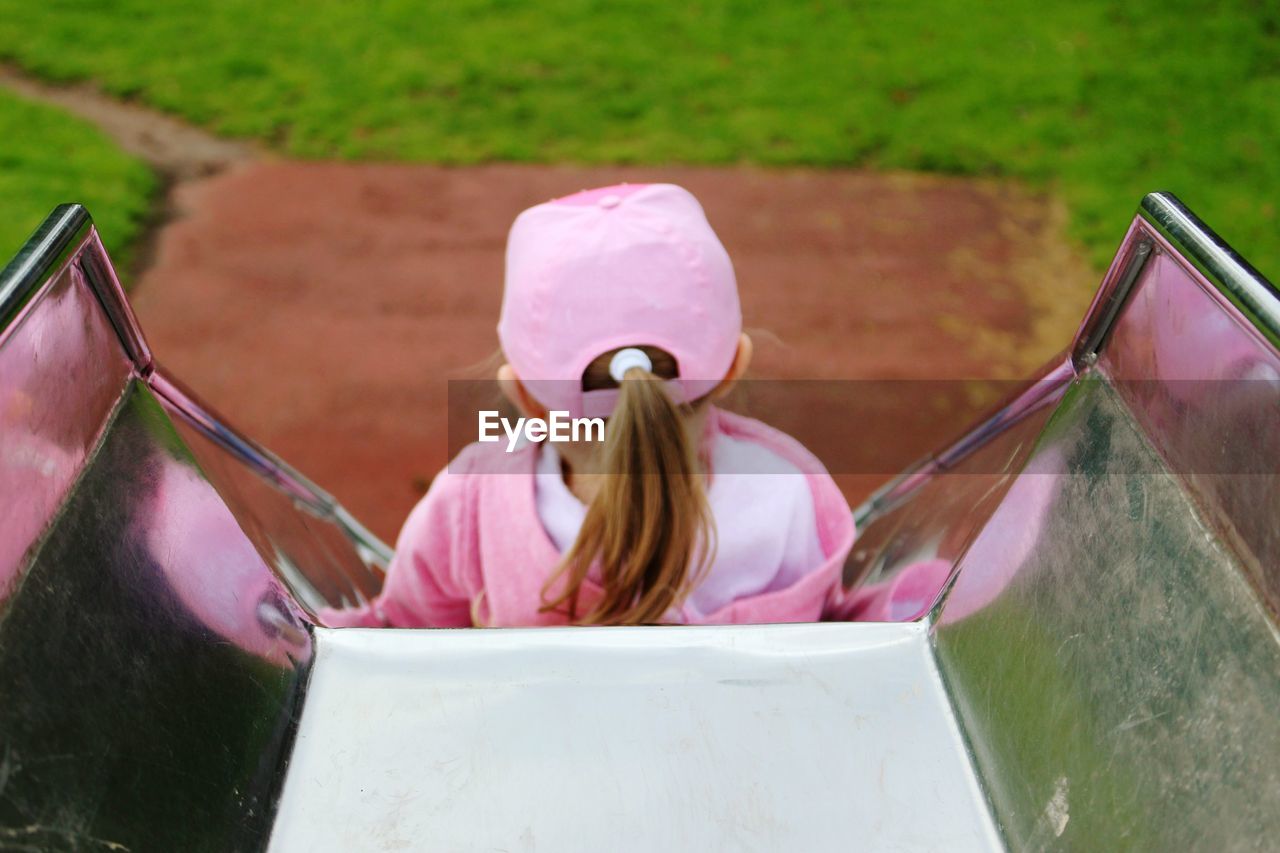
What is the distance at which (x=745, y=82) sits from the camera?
11.2 ft

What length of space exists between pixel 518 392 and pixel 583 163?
2123 mm

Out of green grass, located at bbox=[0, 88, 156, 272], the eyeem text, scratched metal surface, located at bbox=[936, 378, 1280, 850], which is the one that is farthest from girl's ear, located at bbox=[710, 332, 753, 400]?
green grass, located at bbox=[0, 88, 156, 272]

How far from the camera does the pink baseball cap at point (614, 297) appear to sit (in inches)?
37.4

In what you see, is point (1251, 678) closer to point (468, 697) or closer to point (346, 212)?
point (468, 697)

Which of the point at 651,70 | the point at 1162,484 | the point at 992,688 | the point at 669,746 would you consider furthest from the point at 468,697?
the point at 651,70

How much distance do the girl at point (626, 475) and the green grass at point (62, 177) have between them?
6.44ft

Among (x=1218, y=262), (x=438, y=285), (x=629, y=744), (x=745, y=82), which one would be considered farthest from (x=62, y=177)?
(x=1218, y=262)

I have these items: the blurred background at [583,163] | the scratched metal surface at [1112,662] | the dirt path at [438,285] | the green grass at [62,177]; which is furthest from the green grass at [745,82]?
the scratched metal surface at [1112,662]

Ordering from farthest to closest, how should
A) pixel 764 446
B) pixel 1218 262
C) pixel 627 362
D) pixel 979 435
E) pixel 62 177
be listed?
pixel 62 177 → pixel 764 446 → pixel 979 435 → pixel 627 362 → pixel 1218 262

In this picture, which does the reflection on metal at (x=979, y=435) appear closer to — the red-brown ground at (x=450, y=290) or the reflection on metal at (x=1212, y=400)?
the reflection on metal at (x=1212, y=400)

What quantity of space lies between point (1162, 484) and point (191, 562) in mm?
610

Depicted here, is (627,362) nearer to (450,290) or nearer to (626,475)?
(626,475)

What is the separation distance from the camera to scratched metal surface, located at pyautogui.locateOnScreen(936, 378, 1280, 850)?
20.4 inches

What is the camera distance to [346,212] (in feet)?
9.59
